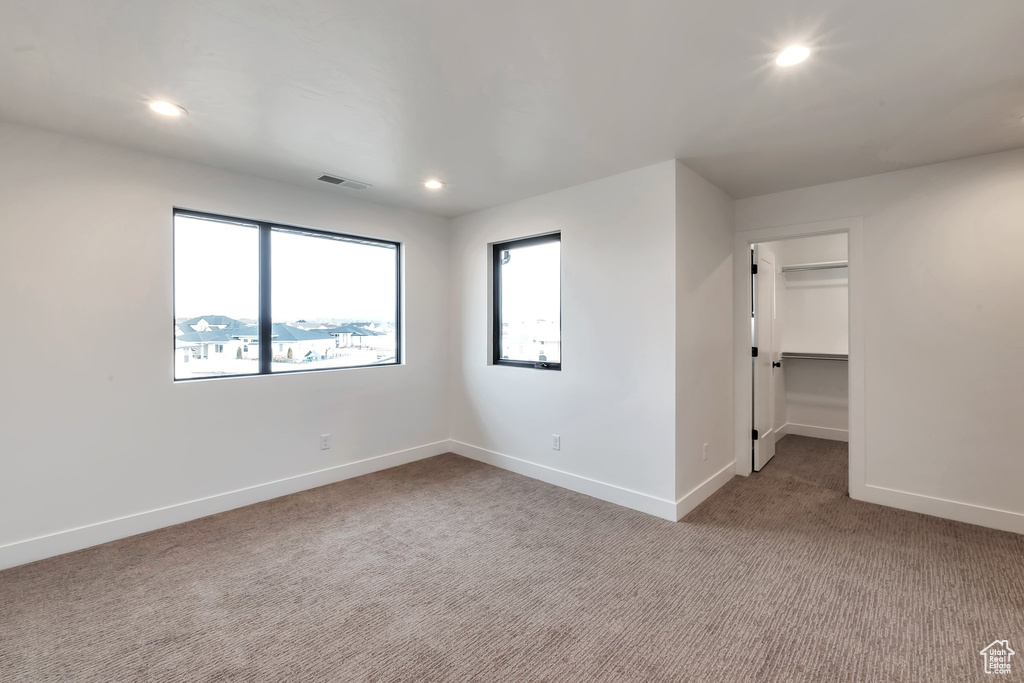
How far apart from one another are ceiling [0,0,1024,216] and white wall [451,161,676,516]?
42 cm

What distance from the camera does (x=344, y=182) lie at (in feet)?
11.8

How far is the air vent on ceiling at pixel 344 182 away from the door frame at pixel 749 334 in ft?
10.9

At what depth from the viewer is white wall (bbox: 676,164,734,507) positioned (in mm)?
3232

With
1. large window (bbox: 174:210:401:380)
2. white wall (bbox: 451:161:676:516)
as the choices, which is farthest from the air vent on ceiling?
white wall (bbox: 451:161:676:516)

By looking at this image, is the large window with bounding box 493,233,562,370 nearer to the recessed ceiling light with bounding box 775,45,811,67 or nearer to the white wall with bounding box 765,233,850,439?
the recessed ceiling light with bounding box 775,45,811,67

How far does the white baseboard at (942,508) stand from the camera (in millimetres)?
2963

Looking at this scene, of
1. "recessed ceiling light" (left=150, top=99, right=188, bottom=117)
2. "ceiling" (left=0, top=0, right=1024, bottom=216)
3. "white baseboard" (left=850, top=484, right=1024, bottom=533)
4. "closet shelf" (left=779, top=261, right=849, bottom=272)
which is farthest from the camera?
"closet shelf" (left=779, top=261, right=849, bottom=272)

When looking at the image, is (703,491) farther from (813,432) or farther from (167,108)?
(167,108)

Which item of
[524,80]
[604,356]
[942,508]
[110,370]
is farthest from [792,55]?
[110,370]

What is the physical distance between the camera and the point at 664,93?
88.2 inches

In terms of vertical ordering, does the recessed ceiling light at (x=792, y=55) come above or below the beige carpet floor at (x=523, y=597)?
above

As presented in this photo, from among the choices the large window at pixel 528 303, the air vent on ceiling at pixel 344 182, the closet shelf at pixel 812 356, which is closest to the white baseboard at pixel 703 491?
the large window at pixel 528 303

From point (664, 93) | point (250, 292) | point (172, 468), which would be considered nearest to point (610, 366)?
point (664, 93)

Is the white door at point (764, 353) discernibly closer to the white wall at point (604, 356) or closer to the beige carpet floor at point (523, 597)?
the beige carpet floor at point (523, 597)
